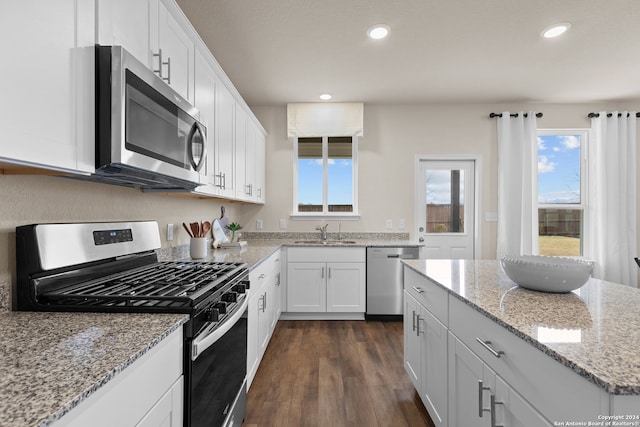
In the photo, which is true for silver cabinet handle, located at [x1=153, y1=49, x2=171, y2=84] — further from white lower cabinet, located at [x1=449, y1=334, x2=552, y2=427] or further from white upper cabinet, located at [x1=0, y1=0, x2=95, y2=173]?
white lower cabinet, located at [x1=449, y1=334, x2=552, y2=427]

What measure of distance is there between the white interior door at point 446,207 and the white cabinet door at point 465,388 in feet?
9.32

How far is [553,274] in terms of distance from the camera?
1.26 metres

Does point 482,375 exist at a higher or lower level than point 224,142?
lower

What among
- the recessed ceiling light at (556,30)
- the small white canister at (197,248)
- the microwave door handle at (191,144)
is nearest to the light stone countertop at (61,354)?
the microwave door handle at (191,144)

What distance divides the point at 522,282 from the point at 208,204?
2.67 metres

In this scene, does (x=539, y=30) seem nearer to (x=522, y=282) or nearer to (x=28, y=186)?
(x=522, y=282)

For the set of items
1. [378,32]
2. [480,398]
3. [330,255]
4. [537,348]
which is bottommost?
[480,398]

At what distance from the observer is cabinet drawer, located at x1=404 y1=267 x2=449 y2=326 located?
4.91ft

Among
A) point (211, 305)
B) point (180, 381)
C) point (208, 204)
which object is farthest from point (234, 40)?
point (180, 381)

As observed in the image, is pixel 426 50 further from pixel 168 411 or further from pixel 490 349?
pixel 168 411

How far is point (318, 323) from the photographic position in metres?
3.48

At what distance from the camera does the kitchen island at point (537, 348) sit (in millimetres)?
683

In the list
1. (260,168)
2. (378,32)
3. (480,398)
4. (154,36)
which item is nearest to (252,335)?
(480,398)

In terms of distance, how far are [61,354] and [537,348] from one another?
45.8 inches
